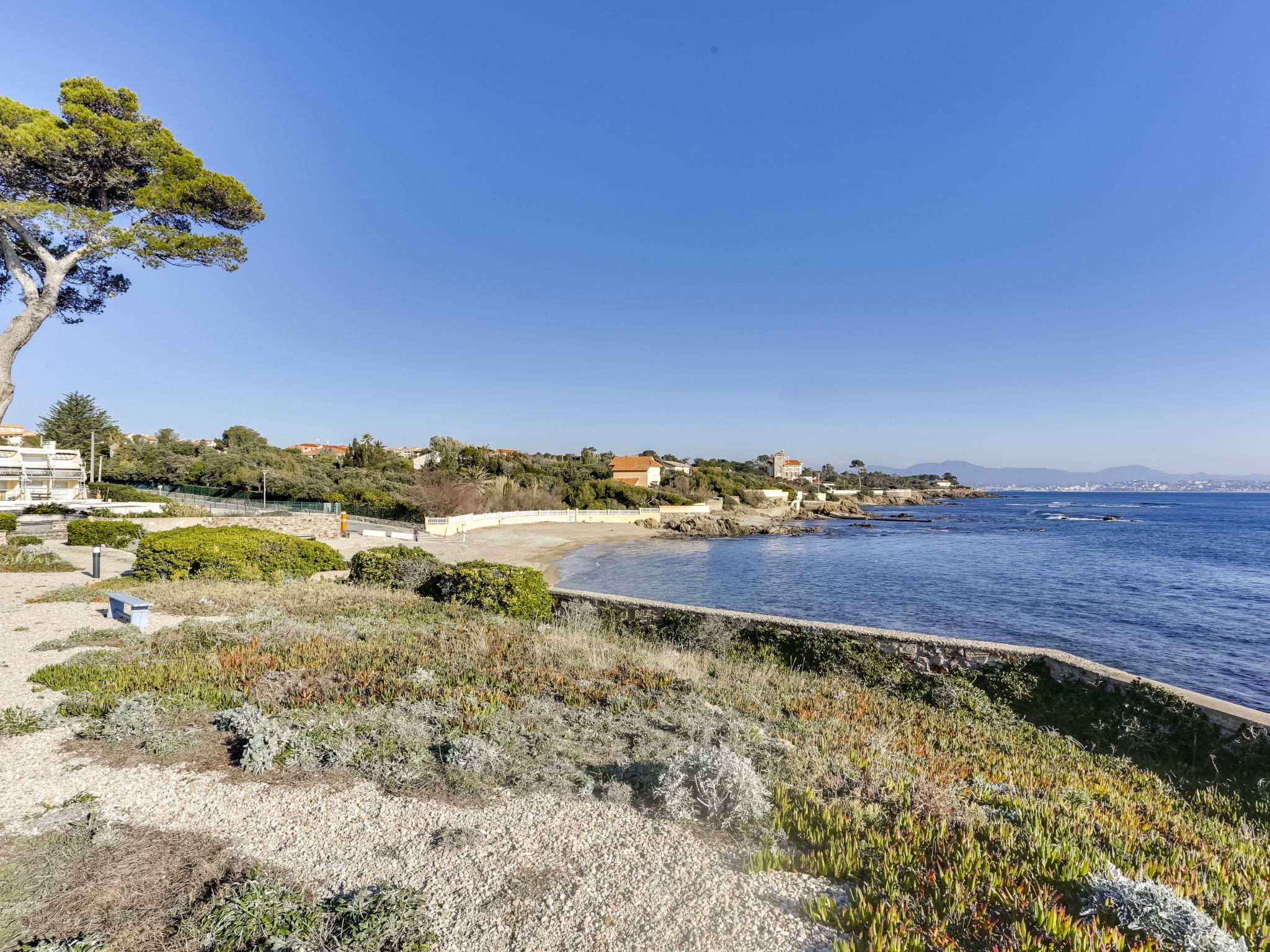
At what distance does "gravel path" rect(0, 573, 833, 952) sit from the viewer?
2992 millimetres

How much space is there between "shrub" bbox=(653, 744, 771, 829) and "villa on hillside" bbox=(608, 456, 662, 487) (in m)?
64.0

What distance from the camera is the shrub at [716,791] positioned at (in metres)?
4.09

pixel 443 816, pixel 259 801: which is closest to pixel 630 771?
pixel 443 816

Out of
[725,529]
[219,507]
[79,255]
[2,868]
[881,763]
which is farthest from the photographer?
[725,529]

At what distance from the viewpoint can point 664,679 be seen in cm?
765

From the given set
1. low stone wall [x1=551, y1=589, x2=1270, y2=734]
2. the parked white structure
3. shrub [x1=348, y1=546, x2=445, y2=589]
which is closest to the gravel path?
low stone wall [x1=551, y1=589, x2=1270, y2=734]

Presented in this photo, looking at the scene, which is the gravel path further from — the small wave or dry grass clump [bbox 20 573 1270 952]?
the small wave

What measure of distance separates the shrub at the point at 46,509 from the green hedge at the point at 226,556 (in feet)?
47.0

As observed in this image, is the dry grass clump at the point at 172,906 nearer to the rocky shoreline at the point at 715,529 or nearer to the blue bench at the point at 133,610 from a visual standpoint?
the blue bench at the point at 133,610

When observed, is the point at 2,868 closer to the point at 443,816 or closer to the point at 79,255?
the point at 443,816

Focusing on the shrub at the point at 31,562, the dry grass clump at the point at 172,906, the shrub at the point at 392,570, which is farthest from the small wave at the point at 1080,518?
the shrub at the point at 31,562

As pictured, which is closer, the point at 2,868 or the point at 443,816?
the point at 2,868

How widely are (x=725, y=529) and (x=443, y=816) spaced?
4560cm

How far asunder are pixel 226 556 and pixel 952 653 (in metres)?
15.8
